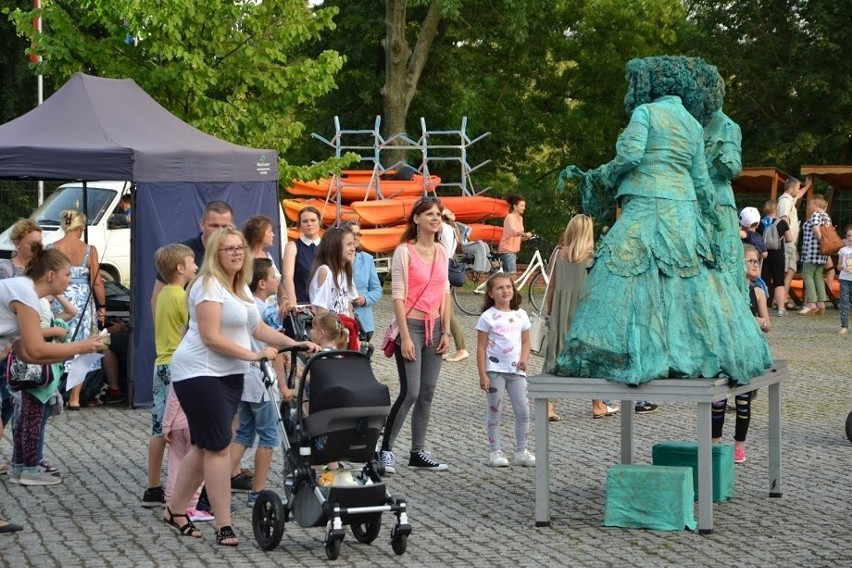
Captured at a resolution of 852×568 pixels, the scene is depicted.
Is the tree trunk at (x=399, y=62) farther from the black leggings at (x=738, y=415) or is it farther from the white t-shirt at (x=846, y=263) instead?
the black leggings at (x=738, y=415)

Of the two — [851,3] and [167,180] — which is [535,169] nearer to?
[851,3]

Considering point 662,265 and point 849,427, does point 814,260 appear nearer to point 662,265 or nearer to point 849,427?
point 849,427

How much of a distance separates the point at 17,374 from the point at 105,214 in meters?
13.6

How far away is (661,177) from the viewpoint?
869 centimetres

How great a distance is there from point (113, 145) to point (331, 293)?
406cm

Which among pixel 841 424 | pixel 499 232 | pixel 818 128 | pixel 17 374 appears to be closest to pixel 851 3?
pixel 818 128

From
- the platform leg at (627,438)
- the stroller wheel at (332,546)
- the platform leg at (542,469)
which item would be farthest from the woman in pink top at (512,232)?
the stroller wheel at (332,546)

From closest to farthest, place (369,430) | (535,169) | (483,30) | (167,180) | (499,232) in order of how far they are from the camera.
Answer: (369,430), (167,180), (499,232), (483,30), (535,169)

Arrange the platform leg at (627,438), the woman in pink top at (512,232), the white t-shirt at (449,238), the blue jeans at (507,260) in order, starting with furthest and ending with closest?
the blue jeans at (507,260) → the woman in pink top at (512,232) → the white t-shirt at (449,238) → the platform leg at (627,438)

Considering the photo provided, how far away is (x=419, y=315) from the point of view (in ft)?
33.6

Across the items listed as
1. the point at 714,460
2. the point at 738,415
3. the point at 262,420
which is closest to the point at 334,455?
the point at 262,420

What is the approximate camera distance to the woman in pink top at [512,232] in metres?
22.8

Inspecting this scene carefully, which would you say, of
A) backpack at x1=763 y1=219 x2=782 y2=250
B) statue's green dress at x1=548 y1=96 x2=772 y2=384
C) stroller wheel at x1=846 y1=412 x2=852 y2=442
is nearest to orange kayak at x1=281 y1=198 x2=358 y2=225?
backpack at x1=763 y1=219 x2=782 y2=250

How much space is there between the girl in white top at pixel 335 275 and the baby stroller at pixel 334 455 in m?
2.75
